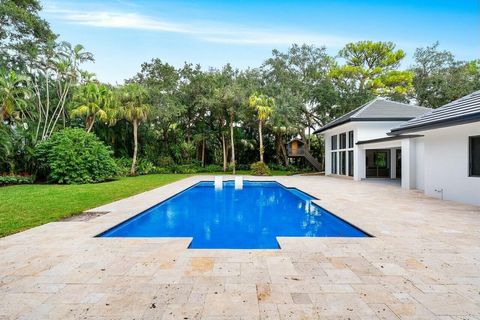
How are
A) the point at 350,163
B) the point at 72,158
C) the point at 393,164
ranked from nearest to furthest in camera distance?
the point at 72,158 < the point at 350,163 < the point at 393,164

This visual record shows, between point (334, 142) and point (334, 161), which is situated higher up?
point (334, 142)

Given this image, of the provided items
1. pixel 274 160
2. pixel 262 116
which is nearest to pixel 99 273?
pixel 262 116

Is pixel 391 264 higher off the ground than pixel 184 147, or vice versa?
pixel 184 147

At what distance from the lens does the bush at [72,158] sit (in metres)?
13.8

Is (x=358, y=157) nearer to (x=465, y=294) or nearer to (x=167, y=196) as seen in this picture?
(x=167, y=196)

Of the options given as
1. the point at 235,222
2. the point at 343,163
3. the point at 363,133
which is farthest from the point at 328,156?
the point at 235,222

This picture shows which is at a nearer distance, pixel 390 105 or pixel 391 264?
pixel 391 264

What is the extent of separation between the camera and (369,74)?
25.5 meters

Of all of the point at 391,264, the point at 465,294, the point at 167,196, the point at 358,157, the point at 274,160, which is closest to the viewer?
the point at 465,294

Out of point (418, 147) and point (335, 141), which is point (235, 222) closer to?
Result: point (418, 147)

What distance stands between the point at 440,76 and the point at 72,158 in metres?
28.5

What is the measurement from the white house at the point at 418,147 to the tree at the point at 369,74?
18.0 ft

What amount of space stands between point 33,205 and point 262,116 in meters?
15.2

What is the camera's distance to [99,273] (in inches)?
133
